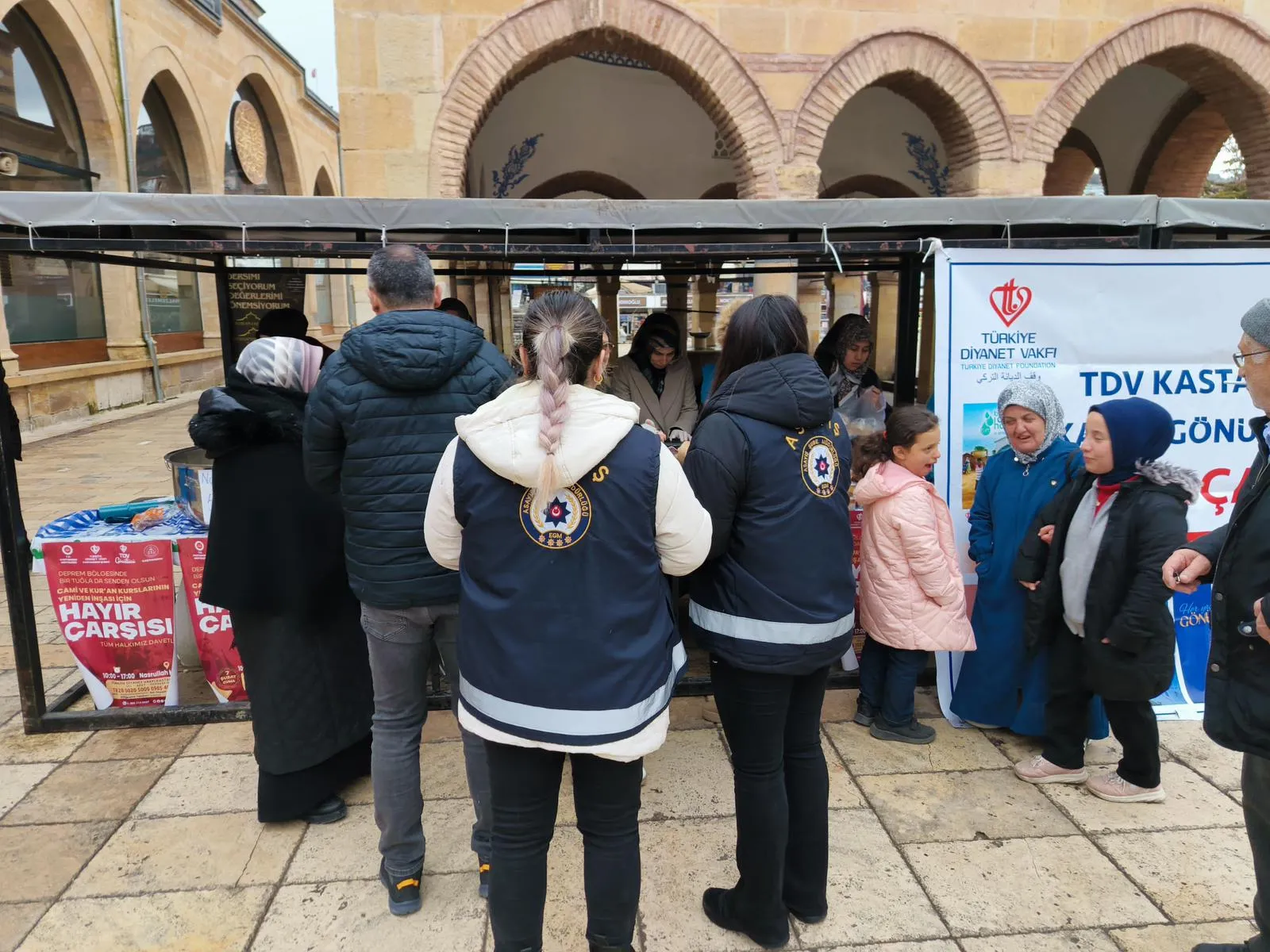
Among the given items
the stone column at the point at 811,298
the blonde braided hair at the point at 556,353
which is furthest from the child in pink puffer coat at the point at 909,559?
the stone column at the point at 811,298

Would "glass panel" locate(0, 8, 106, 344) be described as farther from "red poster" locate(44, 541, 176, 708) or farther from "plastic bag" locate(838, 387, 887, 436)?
"plastic bag" locate(838, 387, 887, 436)

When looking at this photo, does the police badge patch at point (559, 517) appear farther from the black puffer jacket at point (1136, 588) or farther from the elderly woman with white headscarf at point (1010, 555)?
the elderly woman with white headscarf at point (1010, 555)

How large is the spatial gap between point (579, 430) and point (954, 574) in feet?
7.55

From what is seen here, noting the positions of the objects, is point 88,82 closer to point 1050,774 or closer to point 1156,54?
point 1156,54

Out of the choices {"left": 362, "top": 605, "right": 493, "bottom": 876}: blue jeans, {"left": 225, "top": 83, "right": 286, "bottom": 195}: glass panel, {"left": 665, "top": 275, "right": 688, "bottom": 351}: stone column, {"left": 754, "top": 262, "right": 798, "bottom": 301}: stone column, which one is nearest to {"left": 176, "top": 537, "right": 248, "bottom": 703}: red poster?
{"left": 362, "top": 605, "right": 493, "bottom": 876}: blue jeans

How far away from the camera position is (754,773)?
2256 mm

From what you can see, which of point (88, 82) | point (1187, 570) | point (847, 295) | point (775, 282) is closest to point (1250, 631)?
point (1187, 570)

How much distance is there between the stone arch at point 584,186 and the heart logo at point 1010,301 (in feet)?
29.3

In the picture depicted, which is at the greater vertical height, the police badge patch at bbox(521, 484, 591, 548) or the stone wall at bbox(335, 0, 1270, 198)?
the stone wall at bbox(335, 0, 1270, 198)

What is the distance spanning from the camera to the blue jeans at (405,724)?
249cm

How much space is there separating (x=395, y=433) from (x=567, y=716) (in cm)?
102

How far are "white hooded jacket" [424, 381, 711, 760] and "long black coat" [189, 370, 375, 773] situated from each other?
3.42ft

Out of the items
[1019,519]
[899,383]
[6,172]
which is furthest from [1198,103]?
[6,172]

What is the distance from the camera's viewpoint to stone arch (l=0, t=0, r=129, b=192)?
1304cm
